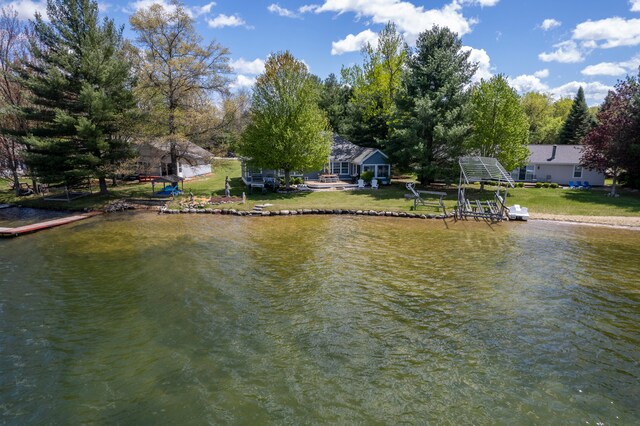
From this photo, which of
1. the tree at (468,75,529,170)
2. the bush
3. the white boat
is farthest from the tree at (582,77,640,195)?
the bush

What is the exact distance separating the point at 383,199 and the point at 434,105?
10.1 metres

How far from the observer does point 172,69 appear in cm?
2831

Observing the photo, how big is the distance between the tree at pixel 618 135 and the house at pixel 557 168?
5912 millimetres

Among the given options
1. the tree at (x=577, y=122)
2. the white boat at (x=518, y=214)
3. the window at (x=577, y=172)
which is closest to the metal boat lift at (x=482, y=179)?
the white boat at (x=518, y=214)

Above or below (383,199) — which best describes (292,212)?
below

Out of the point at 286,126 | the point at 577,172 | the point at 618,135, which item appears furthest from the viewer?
the point at 577,172

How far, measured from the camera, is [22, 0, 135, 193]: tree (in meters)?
23.3

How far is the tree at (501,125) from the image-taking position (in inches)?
1102

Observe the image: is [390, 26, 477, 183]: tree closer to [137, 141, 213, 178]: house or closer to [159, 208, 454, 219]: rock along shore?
[159, 208, 454, 219]: rock along shore

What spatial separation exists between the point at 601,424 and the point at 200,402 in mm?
7214

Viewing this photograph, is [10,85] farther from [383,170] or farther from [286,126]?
[383,170]

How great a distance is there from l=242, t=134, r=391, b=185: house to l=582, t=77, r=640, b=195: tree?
17105 millimetres

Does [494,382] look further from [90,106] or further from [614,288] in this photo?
[90,106]

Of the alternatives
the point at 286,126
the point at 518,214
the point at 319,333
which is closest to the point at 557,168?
the point at 518,214
